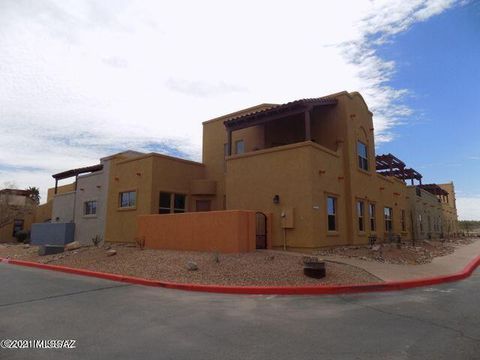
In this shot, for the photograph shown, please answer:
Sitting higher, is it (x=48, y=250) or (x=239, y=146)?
(x=239, y=146)

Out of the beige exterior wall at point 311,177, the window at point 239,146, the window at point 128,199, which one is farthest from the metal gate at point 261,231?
the window at point 128,199

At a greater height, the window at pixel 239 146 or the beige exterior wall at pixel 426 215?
the window at pixel 239 146

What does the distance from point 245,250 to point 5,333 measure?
30.5 feet

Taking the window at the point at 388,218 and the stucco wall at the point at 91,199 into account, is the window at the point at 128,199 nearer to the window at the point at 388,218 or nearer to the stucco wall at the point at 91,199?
the stucco wall at the point at 91,199

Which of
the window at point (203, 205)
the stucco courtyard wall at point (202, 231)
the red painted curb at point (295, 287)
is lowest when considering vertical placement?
the red painted curb at point (295, 287)

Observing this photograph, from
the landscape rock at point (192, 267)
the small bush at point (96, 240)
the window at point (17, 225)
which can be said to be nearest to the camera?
the landscape rock at point (192, 267)

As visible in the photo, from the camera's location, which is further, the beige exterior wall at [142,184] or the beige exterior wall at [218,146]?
the beige exterior wall at [218,146]

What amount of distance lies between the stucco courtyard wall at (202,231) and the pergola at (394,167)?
59.2ft

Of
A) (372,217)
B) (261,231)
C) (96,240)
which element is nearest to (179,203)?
(96,240)

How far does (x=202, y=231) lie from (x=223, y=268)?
382 centimetres

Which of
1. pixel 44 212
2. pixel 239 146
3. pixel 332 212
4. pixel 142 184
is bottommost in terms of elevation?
pixel 332 212

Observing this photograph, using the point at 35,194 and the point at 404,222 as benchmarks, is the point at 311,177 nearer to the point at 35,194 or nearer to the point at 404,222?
the point at 404,222

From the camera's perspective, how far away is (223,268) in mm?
11883

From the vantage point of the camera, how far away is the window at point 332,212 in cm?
1730
